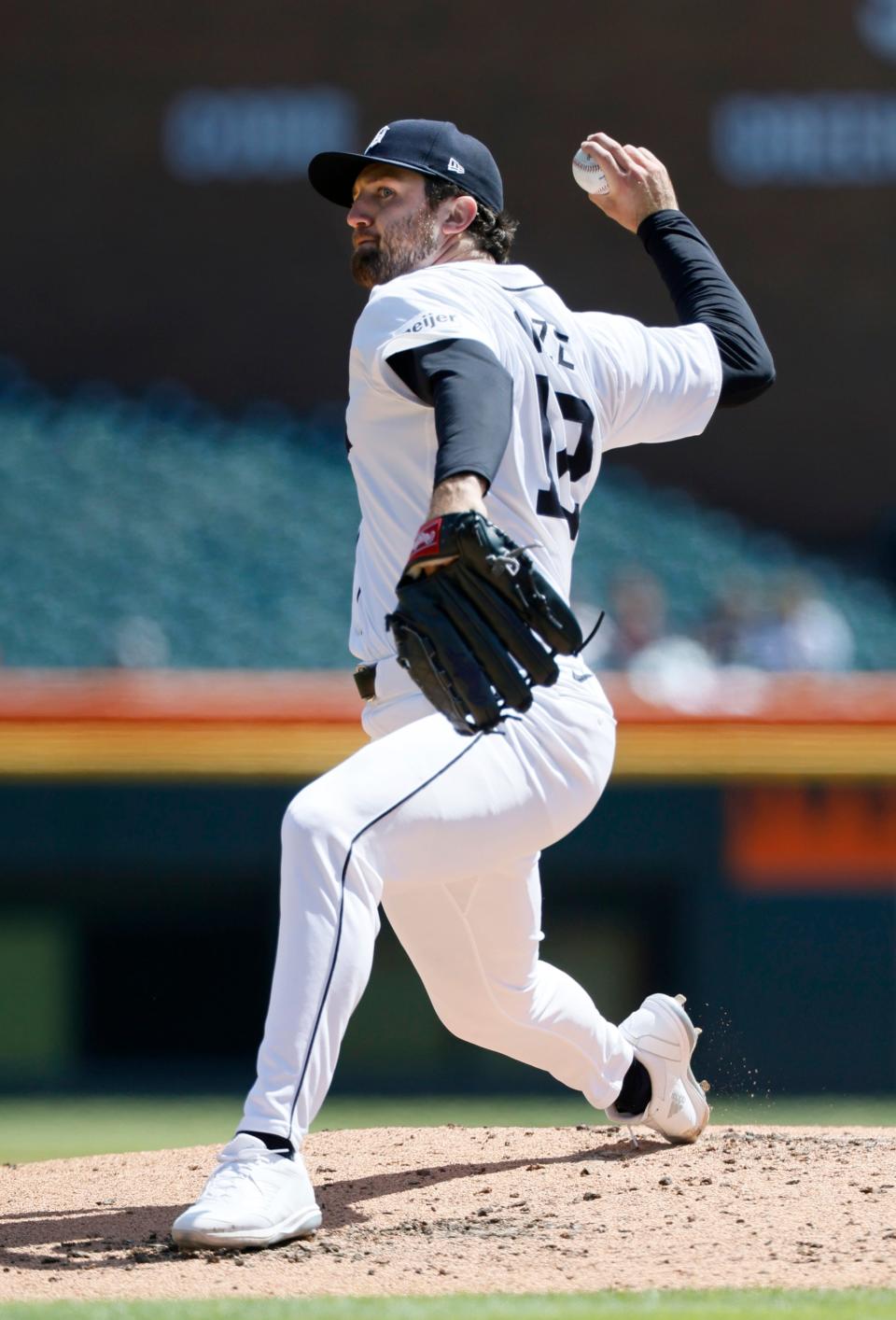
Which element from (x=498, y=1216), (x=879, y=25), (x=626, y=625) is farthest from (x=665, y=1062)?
(x=879, y=25)

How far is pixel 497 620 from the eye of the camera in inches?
98.3

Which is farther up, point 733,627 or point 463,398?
point 733,627

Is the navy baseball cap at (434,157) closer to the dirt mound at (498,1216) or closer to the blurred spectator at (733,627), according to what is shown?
the dirt mound at (498,1216)

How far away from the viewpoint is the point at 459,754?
2.68 meters

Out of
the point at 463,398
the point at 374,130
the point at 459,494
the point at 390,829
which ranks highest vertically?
the point at 374,130

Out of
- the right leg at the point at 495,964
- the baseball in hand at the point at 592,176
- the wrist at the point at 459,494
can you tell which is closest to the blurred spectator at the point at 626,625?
the baseball in hand at the point at 592,176

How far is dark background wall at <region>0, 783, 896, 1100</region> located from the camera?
5.27 metres

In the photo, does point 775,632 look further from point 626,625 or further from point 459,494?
point 459,494

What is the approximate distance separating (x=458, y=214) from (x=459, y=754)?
93cm

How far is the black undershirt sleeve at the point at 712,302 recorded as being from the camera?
10.3ft

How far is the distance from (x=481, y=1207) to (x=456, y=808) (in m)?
0.89

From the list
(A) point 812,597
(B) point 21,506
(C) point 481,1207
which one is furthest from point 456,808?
(B) point 21,506

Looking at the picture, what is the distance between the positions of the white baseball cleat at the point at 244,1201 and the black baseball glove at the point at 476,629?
2.31 feet

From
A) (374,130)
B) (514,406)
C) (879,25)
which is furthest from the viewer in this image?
(374,130)
